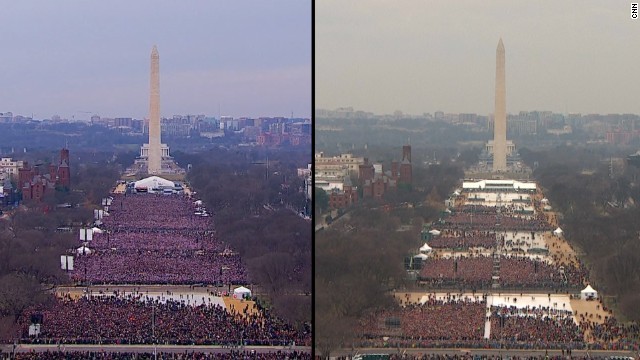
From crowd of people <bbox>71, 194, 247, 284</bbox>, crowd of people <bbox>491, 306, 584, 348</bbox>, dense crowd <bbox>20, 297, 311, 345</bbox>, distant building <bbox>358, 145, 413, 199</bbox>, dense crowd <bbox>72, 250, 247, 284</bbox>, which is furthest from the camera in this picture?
crowd of people <bbox>71, 194, 247, 284</bbox>

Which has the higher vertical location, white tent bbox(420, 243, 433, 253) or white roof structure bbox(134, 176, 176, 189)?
white tent bbox(420, 243, 433, 253)

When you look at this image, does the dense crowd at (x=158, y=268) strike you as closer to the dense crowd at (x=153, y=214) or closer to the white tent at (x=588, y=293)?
the dense crowd at (x=153, y=214)

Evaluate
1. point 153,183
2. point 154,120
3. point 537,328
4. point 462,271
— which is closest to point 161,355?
point 462,271

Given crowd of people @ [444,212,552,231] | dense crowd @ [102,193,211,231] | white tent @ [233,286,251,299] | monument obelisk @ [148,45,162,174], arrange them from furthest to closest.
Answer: monument obelisk @ [148,45,162,174], dense crowd @ [102,193,211,231], white tent @ [233,286,251,299], crowd of people @ [444,212,552,231]

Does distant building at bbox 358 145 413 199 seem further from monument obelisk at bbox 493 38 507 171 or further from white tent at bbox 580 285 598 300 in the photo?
white tent at bbox 580 285 598 300

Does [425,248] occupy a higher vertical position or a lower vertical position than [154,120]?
lower

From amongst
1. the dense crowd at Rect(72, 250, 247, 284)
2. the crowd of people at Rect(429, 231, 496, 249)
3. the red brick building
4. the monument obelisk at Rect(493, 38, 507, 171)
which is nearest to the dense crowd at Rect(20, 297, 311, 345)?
the dense crowd at Rect(72, 250, 247, 284)

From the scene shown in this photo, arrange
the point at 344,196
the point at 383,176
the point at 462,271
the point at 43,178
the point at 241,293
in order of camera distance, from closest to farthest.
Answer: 1. the point at 462,271
2. the point at 383,176
3. the point at 344,196
4. the point at 241,293
5. the point at 43,178

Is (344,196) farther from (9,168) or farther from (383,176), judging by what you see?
(9,168)
